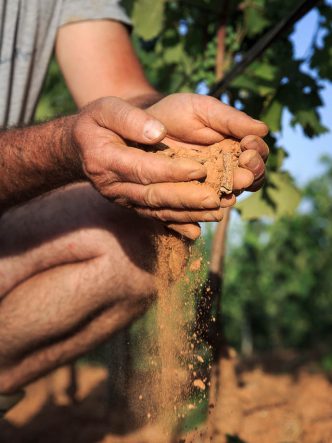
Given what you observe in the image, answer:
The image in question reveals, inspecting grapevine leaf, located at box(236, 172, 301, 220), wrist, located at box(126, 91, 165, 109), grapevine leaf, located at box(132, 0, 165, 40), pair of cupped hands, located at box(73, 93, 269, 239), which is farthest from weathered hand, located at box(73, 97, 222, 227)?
grapevine leaf, located at box(236, 172, 301, 220)

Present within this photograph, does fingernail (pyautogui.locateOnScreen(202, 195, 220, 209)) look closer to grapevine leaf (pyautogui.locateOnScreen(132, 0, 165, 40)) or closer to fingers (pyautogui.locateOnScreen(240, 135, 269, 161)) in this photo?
fingers (pyautogui.locateOnScreen(240, 135, 269, 161))

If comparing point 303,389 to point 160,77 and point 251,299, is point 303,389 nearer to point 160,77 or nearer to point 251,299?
point 160,77

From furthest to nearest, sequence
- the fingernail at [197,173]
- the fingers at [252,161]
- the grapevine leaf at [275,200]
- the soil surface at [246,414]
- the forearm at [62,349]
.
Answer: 1. the grapevine leaf at [275,200]
2. the soil surface at [246,414]
3. the forearm at [62,349]
4. the fingers at [252,161]
5. the fingernail at [197,173]

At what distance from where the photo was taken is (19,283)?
2.27 meters

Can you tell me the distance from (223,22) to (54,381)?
12.1ft

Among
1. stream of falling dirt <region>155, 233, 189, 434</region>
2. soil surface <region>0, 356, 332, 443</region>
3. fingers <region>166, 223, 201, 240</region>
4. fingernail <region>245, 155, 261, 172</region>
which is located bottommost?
soil surface <region>0, 356, 332, 443</region>

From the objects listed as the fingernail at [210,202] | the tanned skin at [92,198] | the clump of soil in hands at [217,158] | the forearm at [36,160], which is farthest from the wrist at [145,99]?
the fingernail at [210,202]

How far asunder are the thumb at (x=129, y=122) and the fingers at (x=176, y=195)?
4.0 inches

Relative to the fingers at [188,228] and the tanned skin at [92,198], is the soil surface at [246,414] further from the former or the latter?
the fingers at [188,228]

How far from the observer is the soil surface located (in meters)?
2.87

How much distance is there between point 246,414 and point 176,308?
1.79 m

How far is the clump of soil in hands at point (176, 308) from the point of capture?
4.70 ft

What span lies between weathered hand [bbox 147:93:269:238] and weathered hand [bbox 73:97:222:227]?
0.33 ft

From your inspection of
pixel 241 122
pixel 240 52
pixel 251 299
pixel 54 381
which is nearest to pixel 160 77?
pixel 240 52
